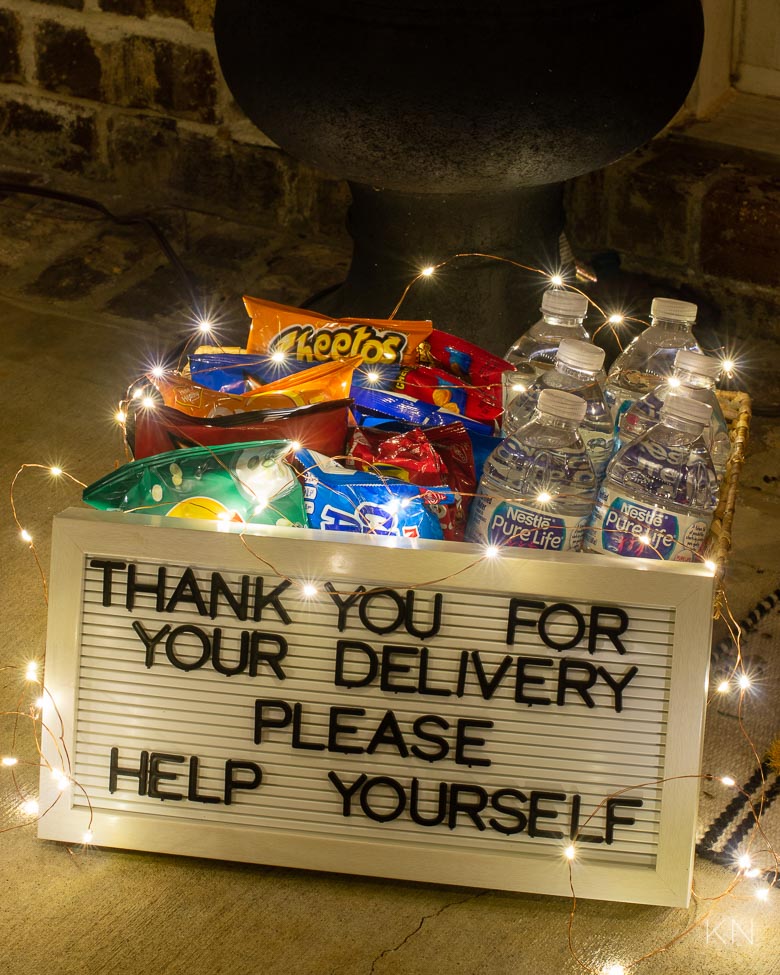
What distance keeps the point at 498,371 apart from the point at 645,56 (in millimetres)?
560

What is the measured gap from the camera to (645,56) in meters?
1.63

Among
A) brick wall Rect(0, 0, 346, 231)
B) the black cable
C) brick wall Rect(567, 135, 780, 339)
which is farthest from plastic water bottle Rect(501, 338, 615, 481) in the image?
brick wall Rect(0, 0, 346, 231)

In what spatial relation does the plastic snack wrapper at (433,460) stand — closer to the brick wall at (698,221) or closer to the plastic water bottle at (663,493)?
the plastic water bottle at (663,493)

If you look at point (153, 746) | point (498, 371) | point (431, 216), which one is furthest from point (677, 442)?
point (431, 216)

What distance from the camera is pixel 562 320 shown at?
1381 mm

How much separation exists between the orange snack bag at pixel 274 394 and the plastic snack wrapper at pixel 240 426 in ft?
0.20

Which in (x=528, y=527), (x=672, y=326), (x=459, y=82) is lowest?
(x=528, y=527)

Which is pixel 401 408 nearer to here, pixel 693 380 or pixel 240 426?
pixel 240 426

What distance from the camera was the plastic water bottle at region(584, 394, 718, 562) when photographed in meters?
1.16

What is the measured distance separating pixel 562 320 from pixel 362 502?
1.24 ft

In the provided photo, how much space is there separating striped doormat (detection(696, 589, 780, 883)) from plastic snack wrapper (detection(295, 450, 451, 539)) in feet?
1.44

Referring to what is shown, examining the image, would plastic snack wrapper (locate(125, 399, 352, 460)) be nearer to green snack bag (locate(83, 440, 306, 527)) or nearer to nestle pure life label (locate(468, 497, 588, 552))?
green snack bag (locate(83, 440, 306, 527))

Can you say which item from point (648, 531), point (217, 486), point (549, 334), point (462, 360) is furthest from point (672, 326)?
point (217, 486)

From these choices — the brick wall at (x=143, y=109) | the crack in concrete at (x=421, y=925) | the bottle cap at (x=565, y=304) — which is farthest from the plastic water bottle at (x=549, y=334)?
the brick wall at (x=143, y=109)
